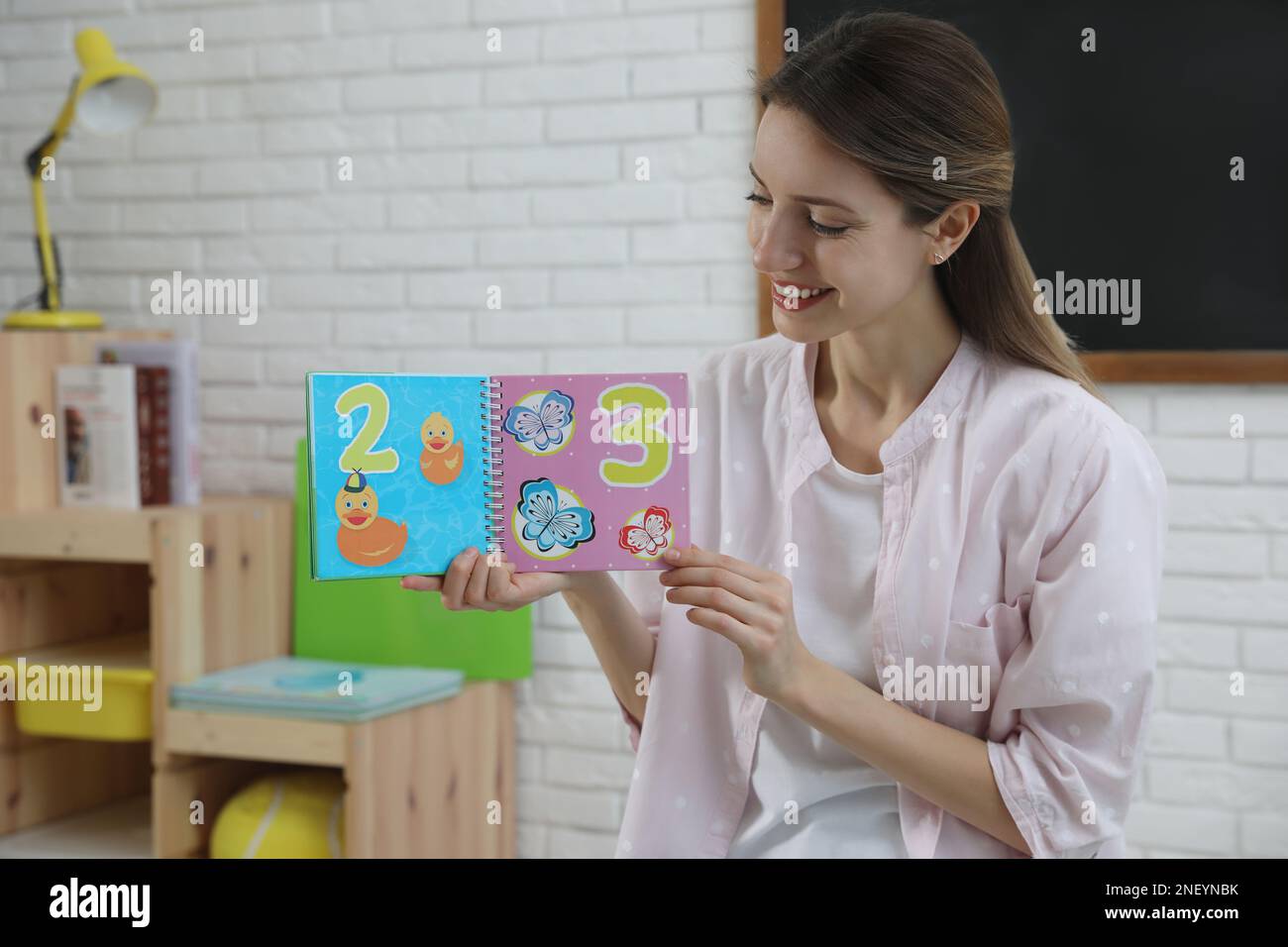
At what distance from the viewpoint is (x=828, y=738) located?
124 cm

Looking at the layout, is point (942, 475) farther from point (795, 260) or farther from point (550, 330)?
point (550, 330)

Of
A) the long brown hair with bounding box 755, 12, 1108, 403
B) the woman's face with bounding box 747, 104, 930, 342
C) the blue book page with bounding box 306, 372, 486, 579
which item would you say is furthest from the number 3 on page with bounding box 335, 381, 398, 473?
the long brown hair with bounding box 755, 12, 1108, 403

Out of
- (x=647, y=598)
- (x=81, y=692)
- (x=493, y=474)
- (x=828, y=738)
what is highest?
(x=493, y=474)

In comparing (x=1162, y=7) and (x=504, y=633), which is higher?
(x=1162, y=7)

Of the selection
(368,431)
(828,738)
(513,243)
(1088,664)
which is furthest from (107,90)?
(1088,664)

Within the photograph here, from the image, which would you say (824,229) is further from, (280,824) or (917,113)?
(280,824)

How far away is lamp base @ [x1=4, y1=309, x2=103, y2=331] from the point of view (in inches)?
87.0

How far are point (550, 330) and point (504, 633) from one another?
524 mm

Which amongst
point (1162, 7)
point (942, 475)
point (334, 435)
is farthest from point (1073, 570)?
point (1162, 7)

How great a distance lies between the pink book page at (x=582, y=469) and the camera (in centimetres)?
113

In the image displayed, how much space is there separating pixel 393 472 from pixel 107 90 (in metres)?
1.49

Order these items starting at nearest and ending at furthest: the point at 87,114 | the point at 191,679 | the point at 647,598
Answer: the point at 647,598
the point at 191,679
the point at 87,114
